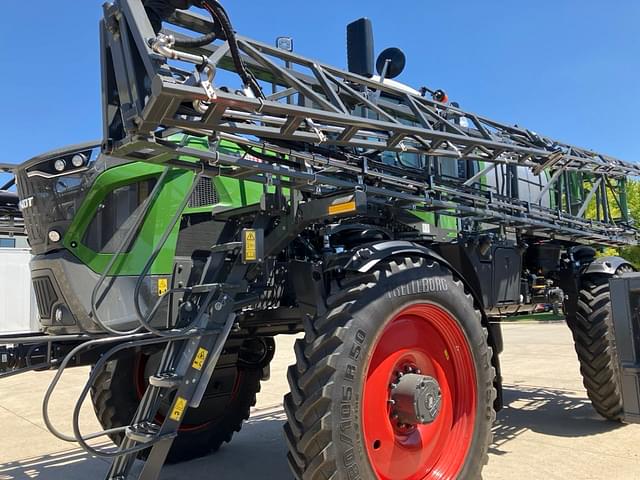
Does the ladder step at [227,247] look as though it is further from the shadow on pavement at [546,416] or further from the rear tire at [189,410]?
the shadow on pavement at [546,416]

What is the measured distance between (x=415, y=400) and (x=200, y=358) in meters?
1.34

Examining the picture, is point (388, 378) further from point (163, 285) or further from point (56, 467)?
point (56, 467)

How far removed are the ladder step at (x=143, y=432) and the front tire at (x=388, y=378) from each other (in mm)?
774

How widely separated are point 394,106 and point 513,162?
1.21 metres

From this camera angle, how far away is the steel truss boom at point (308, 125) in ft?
9.47

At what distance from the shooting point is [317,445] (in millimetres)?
3125

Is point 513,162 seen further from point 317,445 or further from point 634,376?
point 317,445

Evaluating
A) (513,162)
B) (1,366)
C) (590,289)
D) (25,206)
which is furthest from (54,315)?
(590,289)

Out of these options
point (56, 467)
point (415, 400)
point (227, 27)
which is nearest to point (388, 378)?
point (415, 400)

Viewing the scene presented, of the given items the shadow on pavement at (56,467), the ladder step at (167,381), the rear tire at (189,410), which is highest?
the ladder step at (167,381)

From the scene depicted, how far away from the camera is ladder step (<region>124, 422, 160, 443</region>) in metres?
3.29

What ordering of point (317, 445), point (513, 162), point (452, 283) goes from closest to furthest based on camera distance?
point (317, 445)
point (452, 283)
point (513, 162)

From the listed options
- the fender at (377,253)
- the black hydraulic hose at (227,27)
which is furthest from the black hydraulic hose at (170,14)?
the fender at (377,253)

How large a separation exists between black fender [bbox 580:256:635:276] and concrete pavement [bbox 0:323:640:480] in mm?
1635
